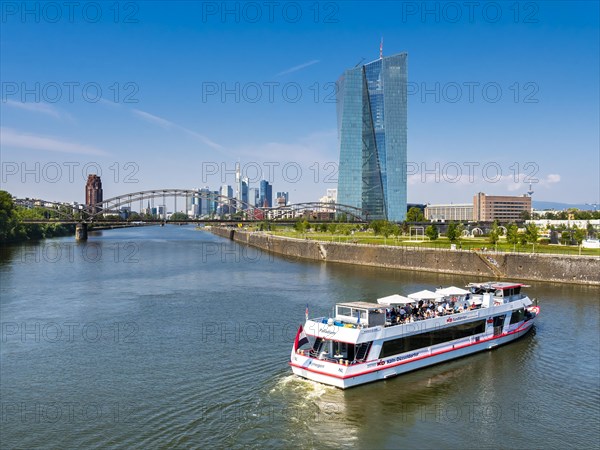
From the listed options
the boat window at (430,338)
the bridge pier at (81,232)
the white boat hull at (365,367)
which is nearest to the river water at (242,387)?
the white boat hull at (365,367)

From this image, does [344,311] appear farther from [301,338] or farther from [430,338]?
[430,338]

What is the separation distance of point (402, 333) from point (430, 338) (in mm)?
2071

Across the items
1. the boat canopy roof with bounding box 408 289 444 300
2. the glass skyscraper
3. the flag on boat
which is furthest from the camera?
the glass skyscraper

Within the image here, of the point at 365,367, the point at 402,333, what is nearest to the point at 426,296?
the point at 402,333

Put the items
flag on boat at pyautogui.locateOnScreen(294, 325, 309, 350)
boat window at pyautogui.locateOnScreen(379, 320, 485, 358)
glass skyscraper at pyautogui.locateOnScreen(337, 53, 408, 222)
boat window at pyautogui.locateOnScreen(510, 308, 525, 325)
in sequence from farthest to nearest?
glass skyscraper at pyautogui.locateOnScreen(337, 53, 408, 222) → boat window at pyautogui.locateOnScreen(510, 308, 525, 325) → boat window at pyautogui.locateOnScreen(379, 320, 485, 358) → flag on boat at pyautogui.locateOnScreen(294, 325, 309, 350)

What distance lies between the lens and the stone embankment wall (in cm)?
4762

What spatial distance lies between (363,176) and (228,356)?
130902mm

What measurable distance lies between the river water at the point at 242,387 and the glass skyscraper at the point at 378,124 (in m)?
110

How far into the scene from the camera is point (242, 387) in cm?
1917

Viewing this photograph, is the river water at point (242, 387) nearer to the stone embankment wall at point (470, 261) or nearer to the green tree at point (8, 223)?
the stone embankment wall at point (470, 261)

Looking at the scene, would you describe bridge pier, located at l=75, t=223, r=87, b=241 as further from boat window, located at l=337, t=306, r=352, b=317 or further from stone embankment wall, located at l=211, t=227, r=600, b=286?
boat window, located at l=337, t=306, r=352, b=317

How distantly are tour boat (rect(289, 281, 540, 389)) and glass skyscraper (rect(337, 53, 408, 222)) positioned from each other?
388 feet

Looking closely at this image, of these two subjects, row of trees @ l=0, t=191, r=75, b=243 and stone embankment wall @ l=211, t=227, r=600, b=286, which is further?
row of trees @ l=0, t=191, r=75, b=243

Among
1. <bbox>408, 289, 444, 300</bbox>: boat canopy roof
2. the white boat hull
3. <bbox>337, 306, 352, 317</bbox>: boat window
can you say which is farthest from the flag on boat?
<bbox>408, 289, 444, 300</bbox>: boat canopy roof
